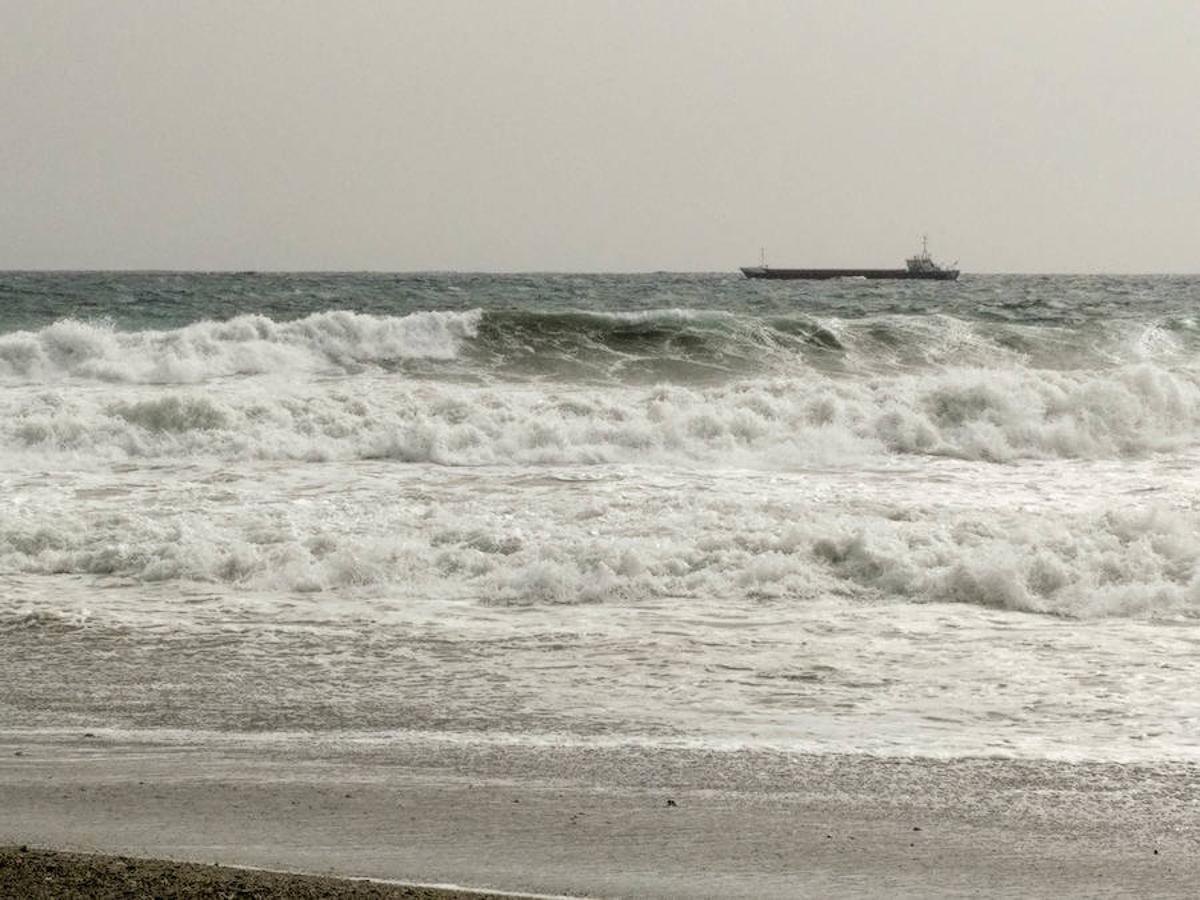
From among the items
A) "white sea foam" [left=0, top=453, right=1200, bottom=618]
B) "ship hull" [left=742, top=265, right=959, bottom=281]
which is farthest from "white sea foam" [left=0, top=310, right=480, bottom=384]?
"ship hull" [left=742, top=265, right=959, bottom=281]

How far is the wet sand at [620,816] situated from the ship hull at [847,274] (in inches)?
3634

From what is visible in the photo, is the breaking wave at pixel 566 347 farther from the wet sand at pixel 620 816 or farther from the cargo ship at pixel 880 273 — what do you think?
the cargo ship at pixel 880 273

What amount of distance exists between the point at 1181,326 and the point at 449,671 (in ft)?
87.5

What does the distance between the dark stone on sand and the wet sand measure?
0.19 metres

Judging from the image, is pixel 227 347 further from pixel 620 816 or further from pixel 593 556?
pixel 620 816

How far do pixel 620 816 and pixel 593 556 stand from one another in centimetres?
480

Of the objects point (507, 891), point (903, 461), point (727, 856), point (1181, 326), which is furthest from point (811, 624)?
point (1181, 326)

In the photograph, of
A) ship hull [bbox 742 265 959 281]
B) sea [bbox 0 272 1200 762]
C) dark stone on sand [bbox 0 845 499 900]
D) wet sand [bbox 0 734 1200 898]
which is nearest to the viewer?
dark stone on sand [bbox 0 845 499 900]

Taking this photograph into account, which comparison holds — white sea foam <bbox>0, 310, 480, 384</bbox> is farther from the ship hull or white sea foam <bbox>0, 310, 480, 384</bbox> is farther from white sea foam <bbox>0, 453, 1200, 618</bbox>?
the ship hull

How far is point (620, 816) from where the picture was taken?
5.17 m

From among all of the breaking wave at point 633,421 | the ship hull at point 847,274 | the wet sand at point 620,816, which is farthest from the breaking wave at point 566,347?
the ship hull at point 847,274

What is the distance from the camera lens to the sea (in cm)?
669

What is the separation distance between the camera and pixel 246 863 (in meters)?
4.67

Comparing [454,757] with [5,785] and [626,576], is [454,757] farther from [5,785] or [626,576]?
[626,576]
